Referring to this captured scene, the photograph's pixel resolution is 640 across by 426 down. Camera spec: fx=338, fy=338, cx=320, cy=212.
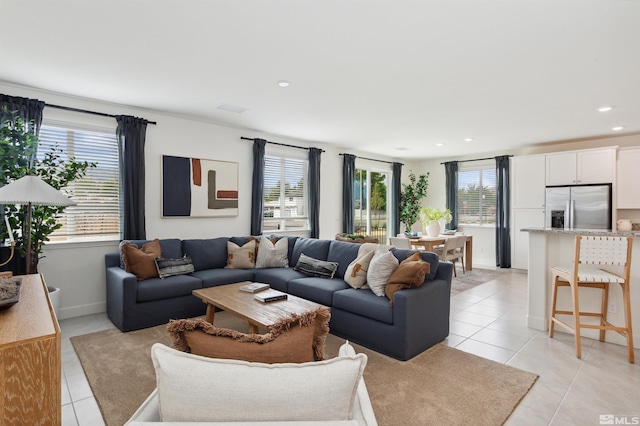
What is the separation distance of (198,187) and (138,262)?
5.10ft

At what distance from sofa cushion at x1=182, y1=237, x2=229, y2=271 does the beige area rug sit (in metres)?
1.39

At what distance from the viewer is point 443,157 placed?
27.7 feet

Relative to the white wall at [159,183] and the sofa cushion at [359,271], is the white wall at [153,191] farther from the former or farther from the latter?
the sofa cushion at [359,271]

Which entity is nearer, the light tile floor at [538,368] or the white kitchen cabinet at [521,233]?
the light tile floor at [538,368]

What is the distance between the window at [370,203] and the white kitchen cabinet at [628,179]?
4.37 m

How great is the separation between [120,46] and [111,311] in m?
2.81

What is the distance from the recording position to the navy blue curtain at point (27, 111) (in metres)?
3.47

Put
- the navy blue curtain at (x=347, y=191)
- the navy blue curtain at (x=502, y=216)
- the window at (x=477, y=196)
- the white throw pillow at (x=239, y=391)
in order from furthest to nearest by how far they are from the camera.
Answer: the window at (x=477, y=196) → the navy blue curtain at (x=502, y=216) → the navy blue curtain at (x=347, y=191) → the white throw pillow at (x=239, y=391)

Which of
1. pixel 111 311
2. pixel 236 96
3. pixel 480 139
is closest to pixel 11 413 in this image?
pixel 111 311

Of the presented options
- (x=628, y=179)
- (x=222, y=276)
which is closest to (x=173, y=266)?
(x=222, y=276)

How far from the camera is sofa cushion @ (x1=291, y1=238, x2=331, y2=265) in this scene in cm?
449


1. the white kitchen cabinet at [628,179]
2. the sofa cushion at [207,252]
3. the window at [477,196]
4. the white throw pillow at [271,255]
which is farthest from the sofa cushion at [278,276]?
the white kitchen cabinet at [628,179]

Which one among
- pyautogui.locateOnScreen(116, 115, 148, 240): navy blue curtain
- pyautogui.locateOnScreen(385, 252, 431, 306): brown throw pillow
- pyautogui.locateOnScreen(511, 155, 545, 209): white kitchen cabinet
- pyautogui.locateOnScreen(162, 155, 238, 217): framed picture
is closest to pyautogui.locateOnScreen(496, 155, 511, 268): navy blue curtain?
pyautogui.locateOnScreen(511, 155, 545, 209): white kitchen cabinet

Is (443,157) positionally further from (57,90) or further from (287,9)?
(57,90)
